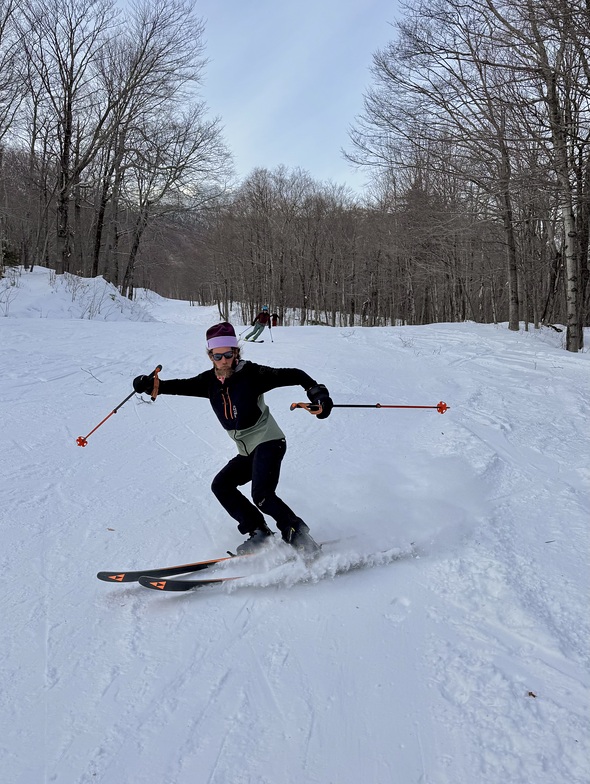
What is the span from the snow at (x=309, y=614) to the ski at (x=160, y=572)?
9 cm

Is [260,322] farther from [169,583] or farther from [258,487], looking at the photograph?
[169,583]

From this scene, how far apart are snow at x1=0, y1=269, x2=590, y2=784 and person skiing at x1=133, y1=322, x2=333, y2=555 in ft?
0.73

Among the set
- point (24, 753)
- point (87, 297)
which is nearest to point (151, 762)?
point (24, 753)

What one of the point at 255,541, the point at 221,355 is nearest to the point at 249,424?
the point at 221,355

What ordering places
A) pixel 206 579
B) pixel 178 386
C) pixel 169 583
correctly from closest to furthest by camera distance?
pixel 169 583, pixel 206 579, pixel 178 386

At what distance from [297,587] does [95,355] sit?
779cm

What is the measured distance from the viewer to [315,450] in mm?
5703

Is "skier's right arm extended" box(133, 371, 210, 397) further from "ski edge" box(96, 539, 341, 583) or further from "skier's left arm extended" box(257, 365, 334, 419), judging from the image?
"ski edge" box(96, 539, 341, 583)

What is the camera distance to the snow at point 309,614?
1926 millimetres

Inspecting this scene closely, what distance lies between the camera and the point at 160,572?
10.1 feet

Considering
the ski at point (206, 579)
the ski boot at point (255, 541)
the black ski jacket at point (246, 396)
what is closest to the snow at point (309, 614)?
the ski at point (206, 579)

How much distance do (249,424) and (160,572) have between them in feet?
3.80

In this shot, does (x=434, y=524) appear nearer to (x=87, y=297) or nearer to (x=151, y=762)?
(x=151, y=762)

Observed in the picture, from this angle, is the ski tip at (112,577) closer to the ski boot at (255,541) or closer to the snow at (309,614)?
the snow at (309,614)
